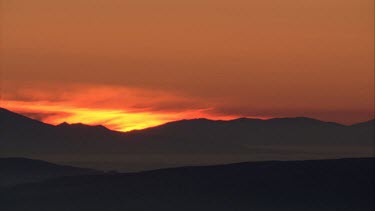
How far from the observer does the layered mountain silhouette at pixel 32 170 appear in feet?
407

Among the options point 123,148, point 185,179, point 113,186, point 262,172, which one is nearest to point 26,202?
point 113,186

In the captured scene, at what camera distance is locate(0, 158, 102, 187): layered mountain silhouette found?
124062mm

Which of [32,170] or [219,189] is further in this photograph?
[32,170]

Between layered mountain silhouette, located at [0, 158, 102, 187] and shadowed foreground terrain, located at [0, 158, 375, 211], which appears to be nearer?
shadowed foreground terrain, located at [0, 158, 375, 211]

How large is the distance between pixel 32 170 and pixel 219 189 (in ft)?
178

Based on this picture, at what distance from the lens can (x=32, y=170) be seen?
138125 millimetres

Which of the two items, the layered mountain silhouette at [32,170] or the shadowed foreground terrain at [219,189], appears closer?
the shadowed foreground terrain at [219,189]

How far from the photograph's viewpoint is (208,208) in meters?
79.8

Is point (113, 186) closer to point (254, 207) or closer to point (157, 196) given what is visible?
point (157, 196)

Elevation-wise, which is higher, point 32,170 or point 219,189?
point 32,170

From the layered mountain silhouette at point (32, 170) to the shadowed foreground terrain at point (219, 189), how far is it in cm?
2619

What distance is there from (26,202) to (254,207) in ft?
54.3

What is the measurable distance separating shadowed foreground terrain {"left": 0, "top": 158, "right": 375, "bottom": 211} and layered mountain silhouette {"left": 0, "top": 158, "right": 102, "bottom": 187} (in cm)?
2619

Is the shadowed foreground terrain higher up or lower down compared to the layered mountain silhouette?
lower down
